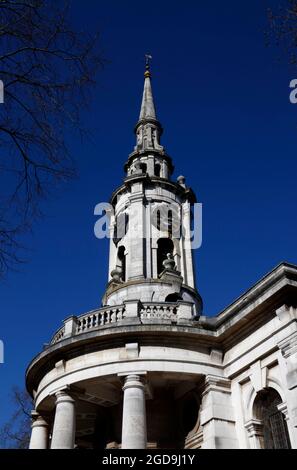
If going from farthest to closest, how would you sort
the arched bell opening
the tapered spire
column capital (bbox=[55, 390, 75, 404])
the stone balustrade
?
1. the tapered spire
2. the arched bell opening
3. the stone balustrade
4. column capital (bbox=[55, 390, 75, 404])

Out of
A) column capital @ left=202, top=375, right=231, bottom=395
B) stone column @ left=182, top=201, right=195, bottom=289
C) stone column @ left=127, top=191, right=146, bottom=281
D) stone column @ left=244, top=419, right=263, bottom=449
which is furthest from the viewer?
stone column @ left=182, top=201, right=195, bottom=289

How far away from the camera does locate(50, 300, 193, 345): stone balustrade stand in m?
20.3

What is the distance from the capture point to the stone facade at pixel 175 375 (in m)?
17.4

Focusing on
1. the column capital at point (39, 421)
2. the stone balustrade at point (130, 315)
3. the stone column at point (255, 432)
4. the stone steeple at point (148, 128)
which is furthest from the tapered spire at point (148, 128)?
the stone column at point (255, 432)

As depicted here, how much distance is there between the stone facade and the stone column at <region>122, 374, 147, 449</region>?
0.03 metres

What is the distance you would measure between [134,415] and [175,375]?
2176mm

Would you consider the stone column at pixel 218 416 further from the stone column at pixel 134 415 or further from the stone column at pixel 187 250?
the stone column at pixel 187 250

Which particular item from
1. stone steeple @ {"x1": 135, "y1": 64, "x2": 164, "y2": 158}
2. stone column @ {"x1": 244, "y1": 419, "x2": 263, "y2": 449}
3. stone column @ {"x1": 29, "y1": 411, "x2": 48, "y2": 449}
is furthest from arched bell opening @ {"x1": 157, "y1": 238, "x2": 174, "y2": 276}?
stone column @ {"x1": 244, "y1": 419, "x2": 263, "y2": 449}

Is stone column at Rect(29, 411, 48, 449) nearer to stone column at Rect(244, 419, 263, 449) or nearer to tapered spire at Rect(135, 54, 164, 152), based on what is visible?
stone column at Rect(244, 419, 263, 449)

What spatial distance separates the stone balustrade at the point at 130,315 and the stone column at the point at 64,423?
2.22 metres

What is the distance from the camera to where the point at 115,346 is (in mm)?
19562

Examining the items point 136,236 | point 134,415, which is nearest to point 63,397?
point 134,415

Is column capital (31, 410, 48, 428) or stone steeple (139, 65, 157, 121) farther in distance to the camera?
stone steeple (139, 65, 157, 121)

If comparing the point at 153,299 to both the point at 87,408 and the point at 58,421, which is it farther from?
the point at 58,421
